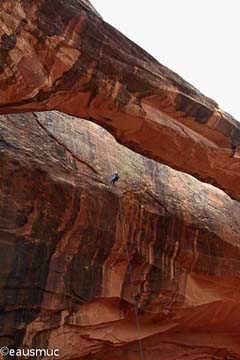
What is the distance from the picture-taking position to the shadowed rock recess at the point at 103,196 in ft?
15.8

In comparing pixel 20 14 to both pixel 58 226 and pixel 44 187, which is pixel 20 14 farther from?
pixel 58 226

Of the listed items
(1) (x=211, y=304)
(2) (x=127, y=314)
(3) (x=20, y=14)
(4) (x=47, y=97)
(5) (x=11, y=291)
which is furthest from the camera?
(1) (x=211, y=304)

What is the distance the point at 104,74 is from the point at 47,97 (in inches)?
32.0

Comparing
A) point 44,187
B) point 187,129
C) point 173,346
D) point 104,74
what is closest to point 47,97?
point 104,74

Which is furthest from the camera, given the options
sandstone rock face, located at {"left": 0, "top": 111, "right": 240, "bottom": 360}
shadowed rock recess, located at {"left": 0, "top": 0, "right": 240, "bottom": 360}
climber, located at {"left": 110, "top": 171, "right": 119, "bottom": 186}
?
climber, located at {"left": 110, "top": 171, "right": 119, "bottom": 186}

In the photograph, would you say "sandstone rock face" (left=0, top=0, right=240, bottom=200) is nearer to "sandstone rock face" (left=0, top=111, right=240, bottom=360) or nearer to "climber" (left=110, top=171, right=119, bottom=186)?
"climber" (left=110, top=171, right=119, bottom=186)

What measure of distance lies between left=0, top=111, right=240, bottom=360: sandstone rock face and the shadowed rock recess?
22 mm

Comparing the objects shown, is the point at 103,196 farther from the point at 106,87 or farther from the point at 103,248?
the point at 106,87

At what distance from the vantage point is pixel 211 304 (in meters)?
8.57

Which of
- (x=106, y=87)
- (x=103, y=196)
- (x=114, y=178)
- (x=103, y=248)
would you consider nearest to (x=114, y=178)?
(x=114, y=178)

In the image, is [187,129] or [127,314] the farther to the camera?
[127,314]

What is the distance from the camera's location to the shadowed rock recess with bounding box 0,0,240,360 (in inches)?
190

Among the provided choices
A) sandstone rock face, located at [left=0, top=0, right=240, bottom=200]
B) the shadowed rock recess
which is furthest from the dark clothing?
sandstone rock face, located at [left=0, top=0, right=240, bottom=200]

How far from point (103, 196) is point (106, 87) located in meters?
2.26
